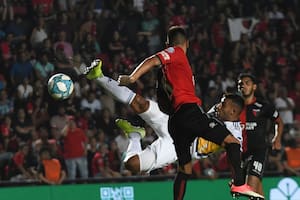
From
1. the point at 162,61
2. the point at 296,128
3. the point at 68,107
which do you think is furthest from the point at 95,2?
the point at 162,61

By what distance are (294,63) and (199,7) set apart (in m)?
2.61

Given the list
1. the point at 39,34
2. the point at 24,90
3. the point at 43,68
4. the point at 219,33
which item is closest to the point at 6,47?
the point at 39,34

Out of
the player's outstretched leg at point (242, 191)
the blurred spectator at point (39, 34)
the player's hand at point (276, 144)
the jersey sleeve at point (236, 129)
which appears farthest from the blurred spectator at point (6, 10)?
the player's outstretched leg at point (242, 191)

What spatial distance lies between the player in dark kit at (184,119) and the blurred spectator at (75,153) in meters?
6.17

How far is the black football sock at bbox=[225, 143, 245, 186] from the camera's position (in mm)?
12102

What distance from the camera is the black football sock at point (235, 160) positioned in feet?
39.7

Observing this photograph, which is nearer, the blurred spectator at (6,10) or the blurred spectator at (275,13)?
the blurred spectator at (6,10)

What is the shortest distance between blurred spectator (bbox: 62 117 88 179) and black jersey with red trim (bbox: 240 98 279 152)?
16.1 ft

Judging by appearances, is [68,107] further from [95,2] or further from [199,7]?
[199,7]

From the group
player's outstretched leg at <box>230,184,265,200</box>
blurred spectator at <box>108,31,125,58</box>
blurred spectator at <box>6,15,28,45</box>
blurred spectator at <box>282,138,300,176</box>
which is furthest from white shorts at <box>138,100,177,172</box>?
blurred spectator at <box>108,31,125,58</box>

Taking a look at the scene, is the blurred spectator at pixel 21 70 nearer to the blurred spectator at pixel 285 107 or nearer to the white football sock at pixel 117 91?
the blurred spectator at pixel 285 107

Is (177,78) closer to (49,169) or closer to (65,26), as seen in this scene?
(49,169)

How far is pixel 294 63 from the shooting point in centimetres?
2275

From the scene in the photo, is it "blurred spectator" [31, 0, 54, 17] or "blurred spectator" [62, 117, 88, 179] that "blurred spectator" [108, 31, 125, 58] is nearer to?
"blurred spectator" [31, 0, 54, 17]
